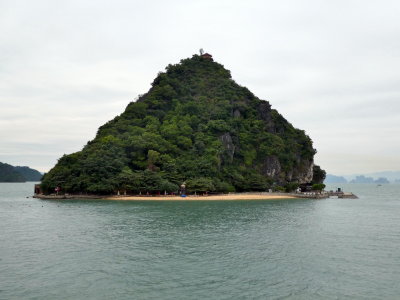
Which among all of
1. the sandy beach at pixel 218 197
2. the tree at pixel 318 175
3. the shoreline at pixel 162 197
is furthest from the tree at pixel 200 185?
the tree at pixel 318 175

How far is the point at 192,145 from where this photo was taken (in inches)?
4274

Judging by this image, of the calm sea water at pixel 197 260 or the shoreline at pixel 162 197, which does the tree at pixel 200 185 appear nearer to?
the shoreline at pixel 162 197

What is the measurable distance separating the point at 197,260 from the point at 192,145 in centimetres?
8310

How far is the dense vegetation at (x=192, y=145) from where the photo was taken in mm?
90312

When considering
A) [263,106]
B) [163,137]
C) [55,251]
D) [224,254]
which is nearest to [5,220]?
[55,251]

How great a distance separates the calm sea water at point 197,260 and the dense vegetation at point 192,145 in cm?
4452

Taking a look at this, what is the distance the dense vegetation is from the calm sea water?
44.5 metres

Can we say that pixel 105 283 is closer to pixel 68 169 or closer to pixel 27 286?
pixel 27 286

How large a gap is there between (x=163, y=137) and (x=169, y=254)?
81641 millimetres

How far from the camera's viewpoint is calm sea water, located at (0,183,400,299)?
19.9m

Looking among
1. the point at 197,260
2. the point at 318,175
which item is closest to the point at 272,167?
the point at 318,175

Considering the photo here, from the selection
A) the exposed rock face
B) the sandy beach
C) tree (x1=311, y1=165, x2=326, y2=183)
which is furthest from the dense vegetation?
tree (x1=311, y1=165, x2=326, y2=183)

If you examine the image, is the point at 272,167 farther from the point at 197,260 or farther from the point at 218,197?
the point at 197,260

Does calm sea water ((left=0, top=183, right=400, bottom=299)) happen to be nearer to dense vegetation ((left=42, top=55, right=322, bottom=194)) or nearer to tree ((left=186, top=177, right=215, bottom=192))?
dense vegetation ((left=42, top=55, right=322, bottom=194))
